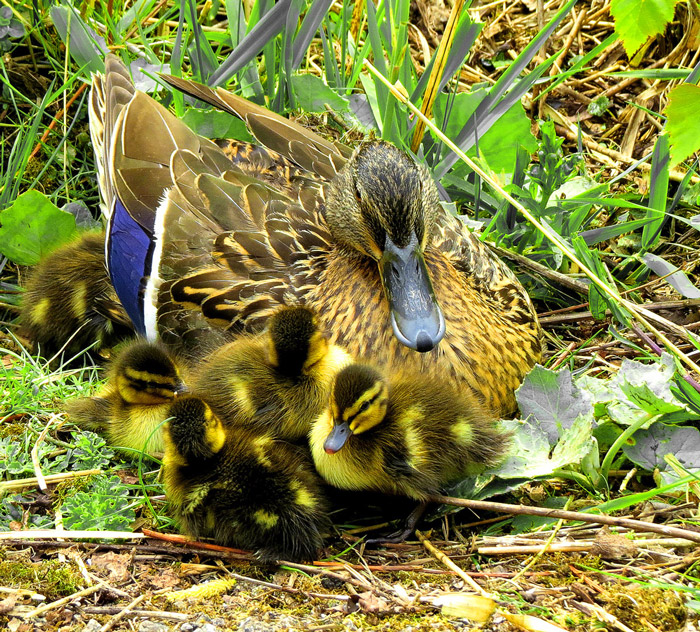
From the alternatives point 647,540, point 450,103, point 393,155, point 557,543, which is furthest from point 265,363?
point 450,103

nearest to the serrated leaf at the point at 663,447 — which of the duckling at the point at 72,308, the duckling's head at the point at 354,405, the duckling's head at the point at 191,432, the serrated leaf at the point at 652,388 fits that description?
the serrated leaf at the point at 652,388

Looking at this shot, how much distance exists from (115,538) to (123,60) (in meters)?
2.41

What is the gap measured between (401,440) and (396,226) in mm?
659

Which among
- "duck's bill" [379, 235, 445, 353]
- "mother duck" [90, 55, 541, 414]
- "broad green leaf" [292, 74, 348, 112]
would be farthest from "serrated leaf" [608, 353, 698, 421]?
"broad green leaf" [292, 74, 348, 112]

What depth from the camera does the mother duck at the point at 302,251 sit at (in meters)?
2.70

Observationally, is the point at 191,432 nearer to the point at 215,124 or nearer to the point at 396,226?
the point at 396,226

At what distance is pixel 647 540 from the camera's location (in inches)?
86.3

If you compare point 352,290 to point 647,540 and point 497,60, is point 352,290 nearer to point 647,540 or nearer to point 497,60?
point 647,540

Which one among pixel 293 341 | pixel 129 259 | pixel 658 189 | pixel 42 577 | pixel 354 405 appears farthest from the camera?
pixel 658 189

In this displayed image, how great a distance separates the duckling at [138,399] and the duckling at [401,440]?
1.66ft

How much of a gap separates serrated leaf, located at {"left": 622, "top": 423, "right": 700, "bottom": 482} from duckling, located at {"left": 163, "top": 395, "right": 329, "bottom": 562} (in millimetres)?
938

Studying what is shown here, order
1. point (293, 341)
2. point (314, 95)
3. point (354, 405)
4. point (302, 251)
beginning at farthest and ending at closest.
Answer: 1. point (314, 95)
2. point (302, 251)
3. point (293, 341)
4. point (354, 405)

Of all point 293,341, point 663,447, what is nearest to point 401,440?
point 293,341

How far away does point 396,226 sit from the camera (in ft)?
8.77
